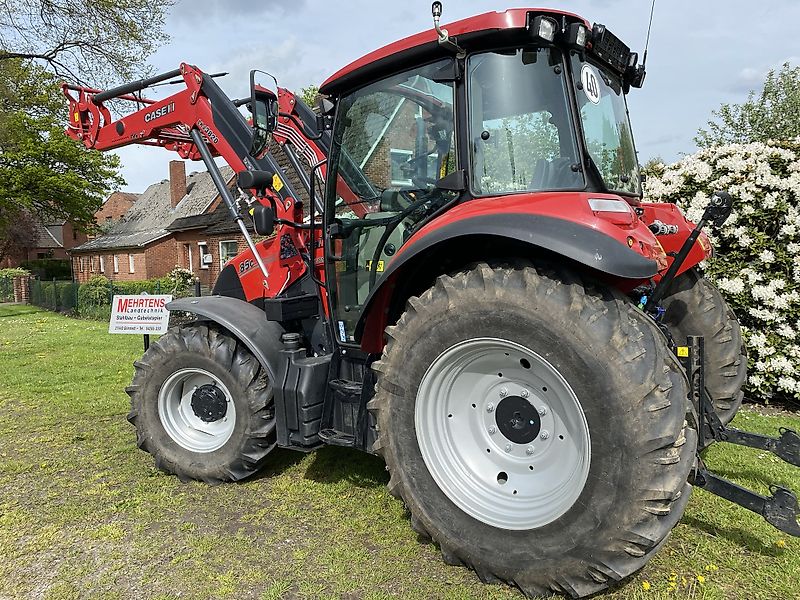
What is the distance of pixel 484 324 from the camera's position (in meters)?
2.82

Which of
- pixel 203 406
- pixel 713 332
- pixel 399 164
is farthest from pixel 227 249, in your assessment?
pixel 713 332

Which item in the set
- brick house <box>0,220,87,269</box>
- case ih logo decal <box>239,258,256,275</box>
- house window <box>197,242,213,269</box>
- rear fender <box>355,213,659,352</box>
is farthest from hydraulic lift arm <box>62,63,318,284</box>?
brick house <box>0,220,87,269</box>

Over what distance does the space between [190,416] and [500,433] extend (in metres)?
2.58

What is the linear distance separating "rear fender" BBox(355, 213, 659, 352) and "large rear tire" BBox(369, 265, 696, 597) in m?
0.19

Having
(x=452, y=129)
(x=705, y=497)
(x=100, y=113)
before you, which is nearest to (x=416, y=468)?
(x=452, y=129)

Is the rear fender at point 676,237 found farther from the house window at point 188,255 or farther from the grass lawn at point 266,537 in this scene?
the house window at point 188,255

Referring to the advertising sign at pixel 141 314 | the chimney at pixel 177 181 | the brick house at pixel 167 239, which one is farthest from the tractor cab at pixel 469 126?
the chimney at pixel 177 181

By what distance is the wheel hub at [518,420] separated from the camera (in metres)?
2.98

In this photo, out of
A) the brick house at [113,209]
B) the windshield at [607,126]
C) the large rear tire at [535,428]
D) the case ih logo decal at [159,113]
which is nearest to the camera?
the large rear tire at [535,428]

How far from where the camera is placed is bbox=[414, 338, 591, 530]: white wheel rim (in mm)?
2803

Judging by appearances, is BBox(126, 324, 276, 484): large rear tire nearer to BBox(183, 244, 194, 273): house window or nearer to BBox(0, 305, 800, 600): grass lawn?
BBox(0, 305, 800, 600): grass lawn

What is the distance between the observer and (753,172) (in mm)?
6082

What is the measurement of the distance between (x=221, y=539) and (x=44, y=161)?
24.0 metres

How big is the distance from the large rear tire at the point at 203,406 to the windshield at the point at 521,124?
212cm
